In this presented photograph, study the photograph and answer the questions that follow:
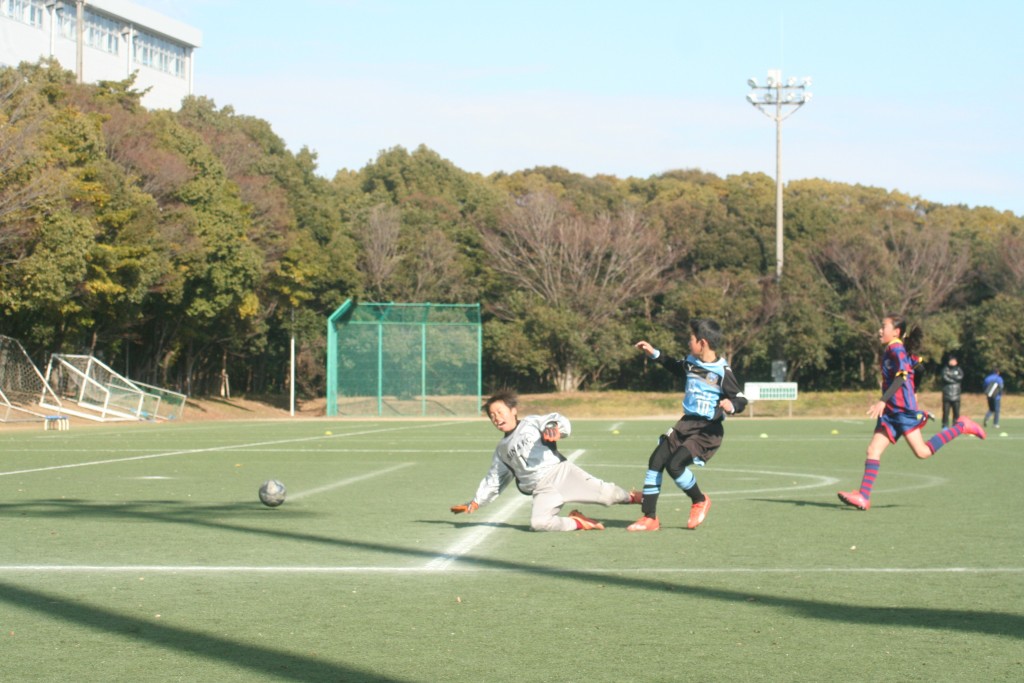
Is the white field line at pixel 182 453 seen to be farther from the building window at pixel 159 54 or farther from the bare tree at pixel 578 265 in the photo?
the building window at pixel 159 54

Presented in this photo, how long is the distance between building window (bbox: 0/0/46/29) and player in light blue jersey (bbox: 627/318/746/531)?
6198 centimetres

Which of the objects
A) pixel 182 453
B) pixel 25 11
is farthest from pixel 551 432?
pixel 25 11

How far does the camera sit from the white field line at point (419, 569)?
7.37 metres

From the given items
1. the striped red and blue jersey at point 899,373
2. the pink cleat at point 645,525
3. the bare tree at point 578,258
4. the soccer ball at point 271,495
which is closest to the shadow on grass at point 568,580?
the pink cleat at point 645,525

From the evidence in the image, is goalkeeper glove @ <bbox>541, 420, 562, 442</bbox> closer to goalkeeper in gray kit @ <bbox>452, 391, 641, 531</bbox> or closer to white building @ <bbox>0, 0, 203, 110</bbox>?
goalkeeper in gray kit @ <bbox>452, 391, 641, 531</bbox>

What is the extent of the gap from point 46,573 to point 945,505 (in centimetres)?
790

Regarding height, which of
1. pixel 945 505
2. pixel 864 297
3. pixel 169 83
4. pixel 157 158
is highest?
pixel 169 83

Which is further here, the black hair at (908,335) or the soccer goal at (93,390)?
the soccer goal at (93,390)

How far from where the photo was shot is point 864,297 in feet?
186

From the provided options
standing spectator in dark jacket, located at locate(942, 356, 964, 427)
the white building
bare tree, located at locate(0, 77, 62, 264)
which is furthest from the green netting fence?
the white building

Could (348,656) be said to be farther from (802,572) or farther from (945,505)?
(945,505)

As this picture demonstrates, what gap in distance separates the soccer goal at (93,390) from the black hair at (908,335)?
94.5 ft

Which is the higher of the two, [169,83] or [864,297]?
[169,83]

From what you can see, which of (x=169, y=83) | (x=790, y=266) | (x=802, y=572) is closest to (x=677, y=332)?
(x=790, y=266)
